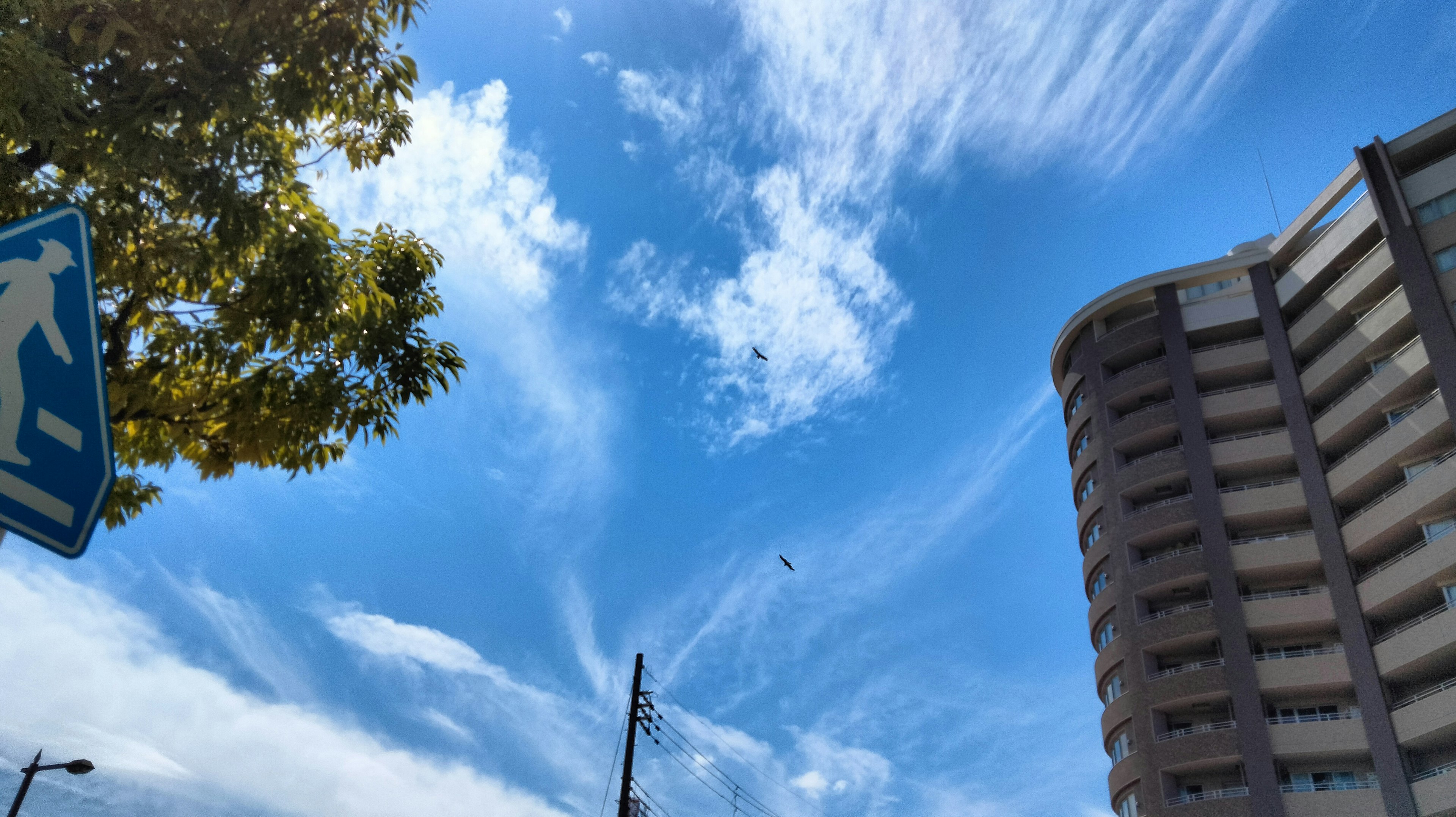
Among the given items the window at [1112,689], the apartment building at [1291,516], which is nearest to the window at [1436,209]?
the apartment building at [1291,516]

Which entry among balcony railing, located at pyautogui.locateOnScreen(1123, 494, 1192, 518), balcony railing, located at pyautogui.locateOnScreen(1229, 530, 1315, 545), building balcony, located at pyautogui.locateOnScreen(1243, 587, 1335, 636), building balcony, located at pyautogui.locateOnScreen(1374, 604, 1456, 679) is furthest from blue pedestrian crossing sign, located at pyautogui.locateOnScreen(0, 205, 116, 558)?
balcony railing, located at pyautogui.locateOnScreen(1123, 494, 1192, 518)

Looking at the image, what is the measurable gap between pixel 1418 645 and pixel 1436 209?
1952cm

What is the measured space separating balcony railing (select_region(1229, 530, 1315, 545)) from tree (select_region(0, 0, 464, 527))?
4624 centimetres

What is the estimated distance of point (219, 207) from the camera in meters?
5.89

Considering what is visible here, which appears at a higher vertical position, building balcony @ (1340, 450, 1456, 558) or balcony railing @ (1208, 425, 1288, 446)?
balcony railing @ (1208, 425, 1288, 446)

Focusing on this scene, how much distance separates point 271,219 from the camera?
611 cm

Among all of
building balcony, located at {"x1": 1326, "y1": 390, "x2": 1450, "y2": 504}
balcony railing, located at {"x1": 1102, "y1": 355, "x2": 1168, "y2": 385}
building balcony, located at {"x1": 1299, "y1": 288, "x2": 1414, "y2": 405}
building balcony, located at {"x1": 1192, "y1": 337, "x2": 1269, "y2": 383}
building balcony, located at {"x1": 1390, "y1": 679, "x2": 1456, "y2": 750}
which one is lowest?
building balcony, located at {"x1": 1390, "y1": 679, "x2": 1456, "y2": 750}

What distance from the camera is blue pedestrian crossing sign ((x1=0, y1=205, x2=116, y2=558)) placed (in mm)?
2326

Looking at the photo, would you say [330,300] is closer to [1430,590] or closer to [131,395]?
[131,395]

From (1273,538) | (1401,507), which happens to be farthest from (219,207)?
(1273,538)

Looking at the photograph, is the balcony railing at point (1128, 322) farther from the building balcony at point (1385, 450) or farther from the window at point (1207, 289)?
the building balcony at point (1385, 450)

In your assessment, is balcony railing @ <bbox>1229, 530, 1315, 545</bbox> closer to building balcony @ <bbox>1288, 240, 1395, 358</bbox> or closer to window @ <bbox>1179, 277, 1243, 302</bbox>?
building balcony @ <bbox>1288, 240, 1395, 358</bbox>

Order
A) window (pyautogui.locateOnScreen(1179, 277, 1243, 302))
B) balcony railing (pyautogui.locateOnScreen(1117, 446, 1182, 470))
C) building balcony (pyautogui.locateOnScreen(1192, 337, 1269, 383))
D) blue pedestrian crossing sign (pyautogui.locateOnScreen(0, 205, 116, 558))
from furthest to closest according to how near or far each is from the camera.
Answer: window (pyautogui.locateOnScreen(1179, 277, 1243, 302)) → building balcony (pyautogui.locateOnScreen(1192, 337, 1269, 383)) → balcony railing (pyautogui.locateOnScreen(1117, 446, 1182, 470)) → blue pedestrian crossing sign (pyautogui.locateOnScreen(0, 205, 116, 558))

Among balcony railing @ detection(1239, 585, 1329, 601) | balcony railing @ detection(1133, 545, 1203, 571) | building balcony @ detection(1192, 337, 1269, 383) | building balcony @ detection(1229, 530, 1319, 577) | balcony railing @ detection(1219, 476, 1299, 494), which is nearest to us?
balcony railing @ detection(1239, 585, 1329, 601)
